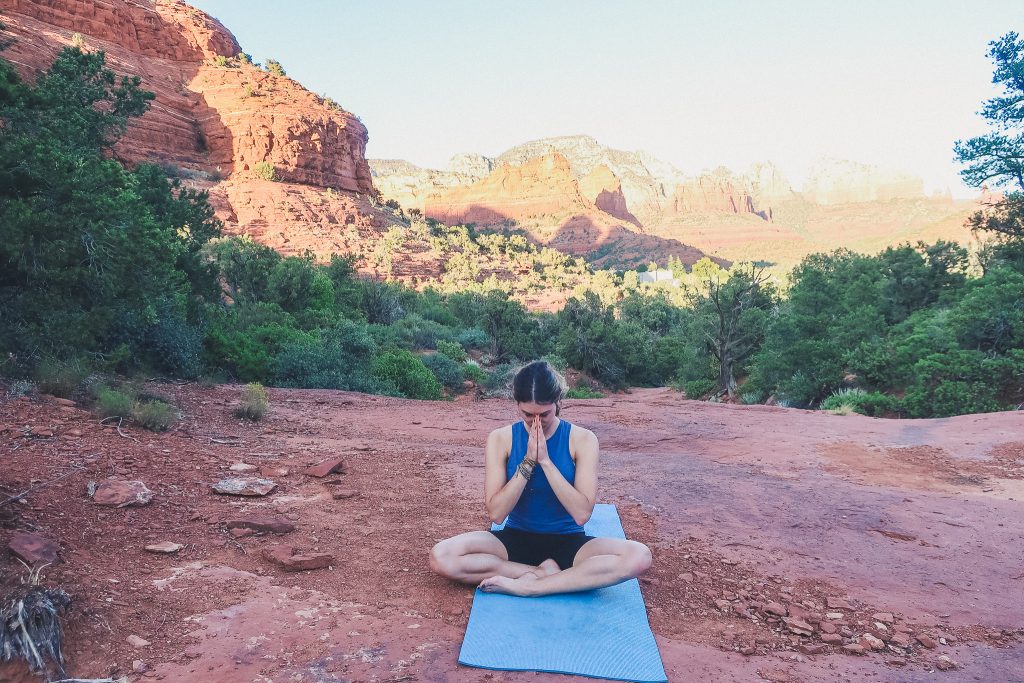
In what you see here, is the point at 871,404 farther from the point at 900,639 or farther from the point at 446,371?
the point at 900,639

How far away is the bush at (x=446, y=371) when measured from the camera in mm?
15109

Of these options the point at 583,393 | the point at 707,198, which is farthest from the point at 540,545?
the point at 707,198

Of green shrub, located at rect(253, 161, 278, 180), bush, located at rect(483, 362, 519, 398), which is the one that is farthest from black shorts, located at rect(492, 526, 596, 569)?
green shrub, located at rect(253, 161, 278, 180)

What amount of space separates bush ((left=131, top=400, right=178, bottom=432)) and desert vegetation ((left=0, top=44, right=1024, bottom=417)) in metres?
0.02

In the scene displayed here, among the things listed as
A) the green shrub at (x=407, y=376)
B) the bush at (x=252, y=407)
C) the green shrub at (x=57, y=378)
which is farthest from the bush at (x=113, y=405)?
the green shrub at (x=407, y=376)

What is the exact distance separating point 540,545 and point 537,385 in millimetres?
913

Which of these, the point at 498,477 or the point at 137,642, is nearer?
the point at 137,642

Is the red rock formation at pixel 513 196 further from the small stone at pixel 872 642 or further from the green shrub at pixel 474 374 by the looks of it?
the small stone at pixel 872 642

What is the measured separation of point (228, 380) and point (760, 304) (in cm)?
1857

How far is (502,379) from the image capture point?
1468cm

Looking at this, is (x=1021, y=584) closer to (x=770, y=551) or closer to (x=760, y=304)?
(x=770, y=551)

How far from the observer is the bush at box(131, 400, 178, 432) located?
5754 millimetres

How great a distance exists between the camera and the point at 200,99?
38.1 meters

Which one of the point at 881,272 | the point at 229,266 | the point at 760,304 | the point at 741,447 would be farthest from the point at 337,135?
the point at 741,447
